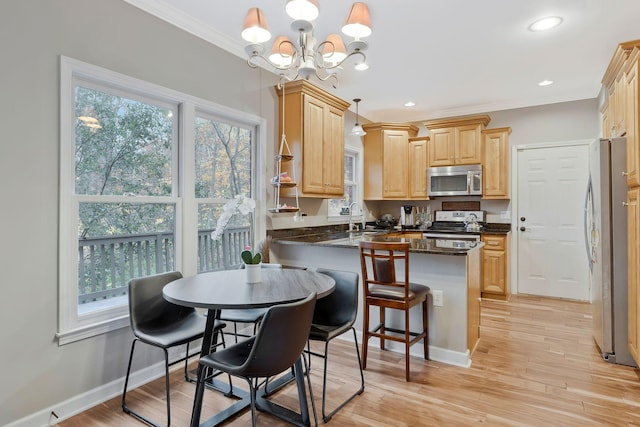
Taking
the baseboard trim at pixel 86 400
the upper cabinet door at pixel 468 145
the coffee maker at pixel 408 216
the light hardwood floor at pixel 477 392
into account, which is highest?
the upper cabinet door at pixel 468 145

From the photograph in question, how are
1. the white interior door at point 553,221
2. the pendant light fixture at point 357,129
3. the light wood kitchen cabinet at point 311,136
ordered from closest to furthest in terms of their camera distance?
1. the light wood kitchen cabinet at point 311,136
2. the pendant light fixture at point 357,129
3. the white interior door at point 553,221

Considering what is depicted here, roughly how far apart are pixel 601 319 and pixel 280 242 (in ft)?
9.32

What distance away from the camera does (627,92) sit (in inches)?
107

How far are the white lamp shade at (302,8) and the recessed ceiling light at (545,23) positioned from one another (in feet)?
6.58

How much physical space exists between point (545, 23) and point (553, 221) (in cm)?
293

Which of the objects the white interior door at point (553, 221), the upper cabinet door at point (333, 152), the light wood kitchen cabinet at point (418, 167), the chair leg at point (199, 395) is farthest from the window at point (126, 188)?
the white interior door at point (553, 221)

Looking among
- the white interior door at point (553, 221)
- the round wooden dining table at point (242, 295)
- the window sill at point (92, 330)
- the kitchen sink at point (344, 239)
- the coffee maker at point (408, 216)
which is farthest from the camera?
the coffee maker at point (408, 216)

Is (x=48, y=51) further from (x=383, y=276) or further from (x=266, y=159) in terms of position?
(x=383, y=276)

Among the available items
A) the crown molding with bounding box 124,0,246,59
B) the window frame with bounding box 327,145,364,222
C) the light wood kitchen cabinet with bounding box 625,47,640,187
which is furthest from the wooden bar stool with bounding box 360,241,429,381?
the window frame with bounding box 327,145,364,222

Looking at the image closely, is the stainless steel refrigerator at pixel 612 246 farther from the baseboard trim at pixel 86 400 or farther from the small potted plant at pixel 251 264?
→ the baseboard trim at pixel 86 400

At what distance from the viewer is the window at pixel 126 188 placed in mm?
2154

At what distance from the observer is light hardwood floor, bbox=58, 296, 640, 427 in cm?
210

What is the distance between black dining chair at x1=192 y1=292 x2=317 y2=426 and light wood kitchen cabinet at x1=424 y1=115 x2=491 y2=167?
13.7 feet

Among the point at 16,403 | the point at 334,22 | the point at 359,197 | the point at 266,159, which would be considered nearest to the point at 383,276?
the point at 266,159
